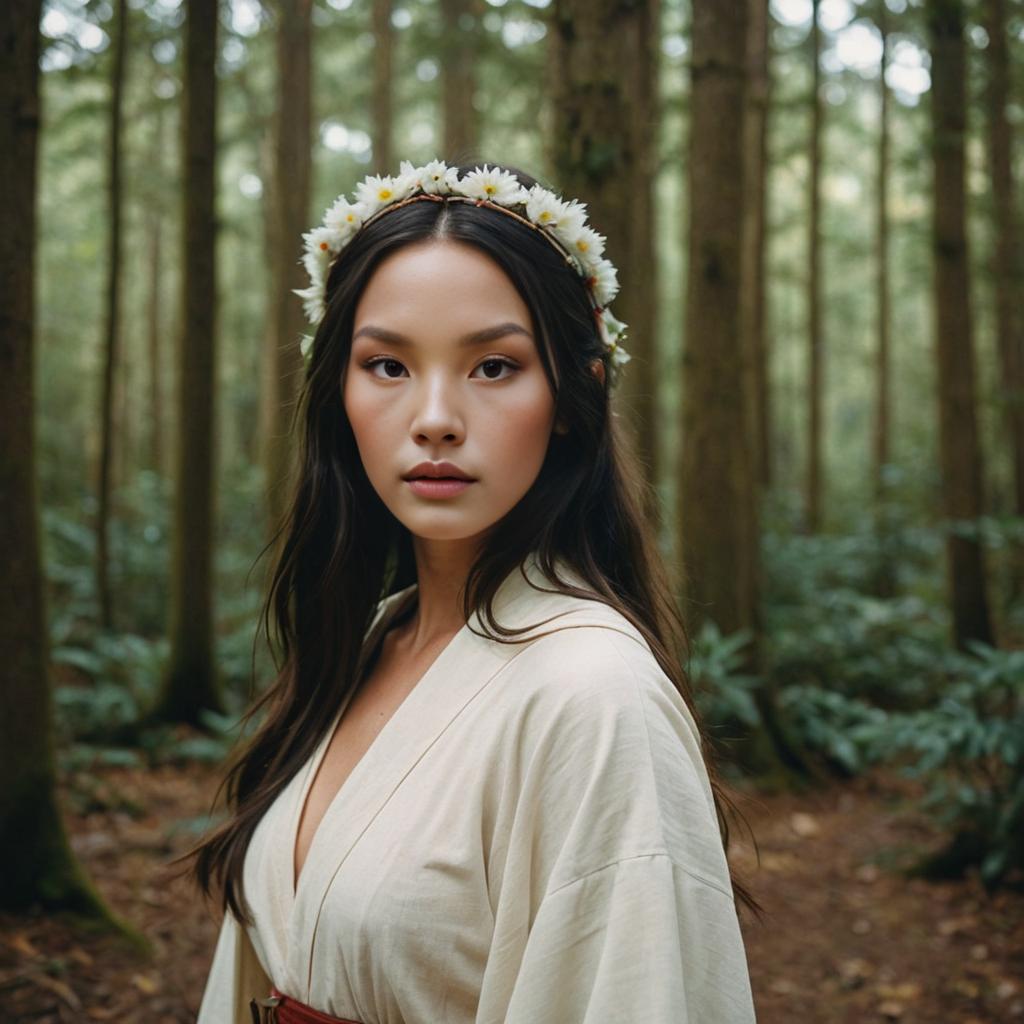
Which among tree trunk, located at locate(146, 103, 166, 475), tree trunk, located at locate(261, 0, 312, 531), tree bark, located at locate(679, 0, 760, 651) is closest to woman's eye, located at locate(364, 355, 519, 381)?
tree bark, located at locate(679, 0, 760, 651)

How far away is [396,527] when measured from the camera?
2.36 m

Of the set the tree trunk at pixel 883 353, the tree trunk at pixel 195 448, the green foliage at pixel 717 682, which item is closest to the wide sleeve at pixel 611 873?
the green foliage at pixel 717 682

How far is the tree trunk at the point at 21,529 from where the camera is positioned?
380 cm

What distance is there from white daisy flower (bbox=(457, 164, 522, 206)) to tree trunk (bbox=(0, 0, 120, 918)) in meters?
2.58

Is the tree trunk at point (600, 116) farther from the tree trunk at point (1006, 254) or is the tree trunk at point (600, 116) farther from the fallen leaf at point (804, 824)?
the tree trunk at point (1006, 254)

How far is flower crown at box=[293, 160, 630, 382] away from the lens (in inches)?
75.3

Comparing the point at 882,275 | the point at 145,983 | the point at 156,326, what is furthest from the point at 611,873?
the point at 156,326

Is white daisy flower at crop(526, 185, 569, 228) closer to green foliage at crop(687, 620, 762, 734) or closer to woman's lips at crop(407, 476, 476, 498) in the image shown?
woman's lips at crop(407, 476, 476, 498)

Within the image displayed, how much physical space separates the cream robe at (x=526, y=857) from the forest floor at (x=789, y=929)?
1.82m

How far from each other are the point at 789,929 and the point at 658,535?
3169 mm

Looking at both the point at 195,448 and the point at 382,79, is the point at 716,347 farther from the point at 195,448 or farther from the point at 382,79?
the point at 382,79

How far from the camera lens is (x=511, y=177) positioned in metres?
1.95

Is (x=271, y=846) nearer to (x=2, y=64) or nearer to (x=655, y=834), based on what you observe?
(x=655, y=834)

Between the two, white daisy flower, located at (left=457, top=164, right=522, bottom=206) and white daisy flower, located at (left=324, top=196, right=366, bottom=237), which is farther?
white daisy flower, located at (left=324, top=196, right=366, bottom=237)
